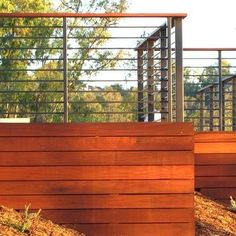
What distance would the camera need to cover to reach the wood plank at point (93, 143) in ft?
Result: 26.8

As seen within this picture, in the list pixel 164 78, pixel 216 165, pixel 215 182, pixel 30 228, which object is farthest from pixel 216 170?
pixel 30 228

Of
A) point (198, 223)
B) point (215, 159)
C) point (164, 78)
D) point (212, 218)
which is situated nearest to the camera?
point (164, 78)

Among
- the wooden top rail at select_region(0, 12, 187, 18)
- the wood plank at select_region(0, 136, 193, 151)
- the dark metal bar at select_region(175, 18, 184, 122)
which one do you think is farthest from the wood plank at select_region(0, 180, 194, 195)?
the wooden top rail at select_region(0, 12, 187, 18)

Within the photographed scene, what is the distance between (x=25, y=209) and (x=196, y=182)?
3685 mm

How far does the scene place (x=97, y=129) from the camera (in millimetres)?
8258

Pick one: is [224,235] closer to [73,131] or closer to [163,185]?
[163,185]

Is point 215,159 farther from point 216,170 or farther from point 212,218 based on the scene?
point 212,218

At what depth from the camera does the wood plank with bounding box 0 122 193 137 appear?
8.18 m

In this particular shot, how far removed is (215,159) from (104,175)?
125 inches

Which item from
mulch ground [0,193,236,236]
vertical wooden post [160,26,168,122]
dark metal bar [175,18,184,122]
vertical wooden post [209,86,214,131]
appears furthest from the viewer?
vertical wooden post [209,86,214,131]

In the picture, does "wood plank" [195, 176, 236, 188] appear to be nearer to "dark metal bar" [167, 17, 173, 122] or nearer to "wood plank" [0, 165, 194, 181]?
"dark metal bar" [167, 17, 173, 122]

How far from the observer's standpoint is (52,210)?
321 inches

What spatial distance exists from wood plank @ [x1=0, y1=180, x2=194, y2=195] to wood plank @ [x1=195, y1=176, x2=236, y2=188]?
2.75 meters

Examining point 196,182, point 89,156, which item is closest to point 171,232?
point 89,156
